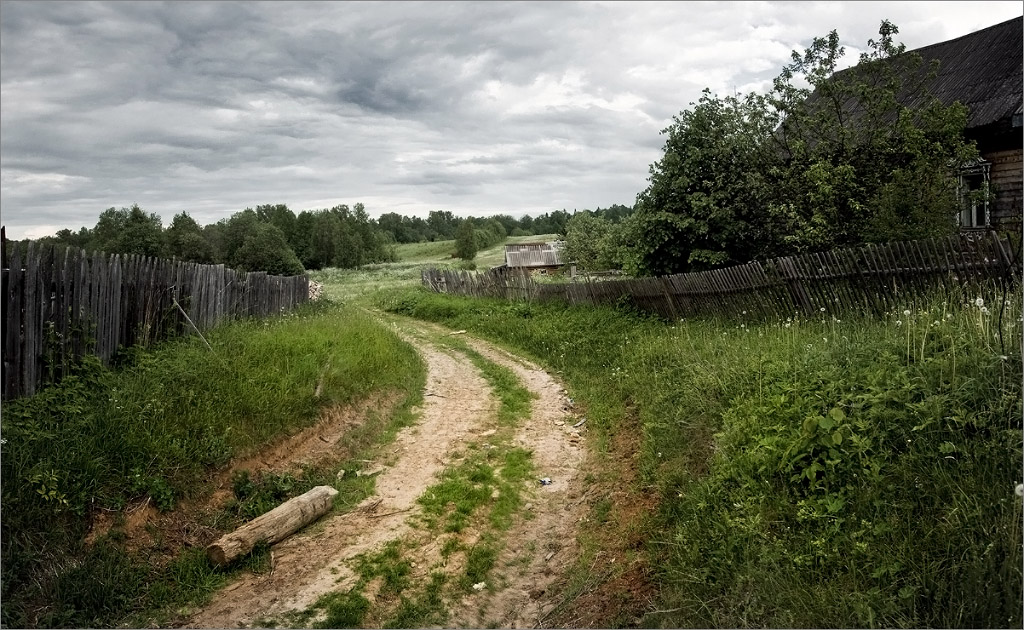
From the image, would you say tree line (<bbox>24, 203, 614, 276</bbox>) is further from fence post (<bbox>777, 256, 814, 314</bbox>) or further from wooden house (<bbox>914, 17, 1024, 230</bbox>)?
wooden house (<bbox>914, 17, 1024, 230</bbox>)

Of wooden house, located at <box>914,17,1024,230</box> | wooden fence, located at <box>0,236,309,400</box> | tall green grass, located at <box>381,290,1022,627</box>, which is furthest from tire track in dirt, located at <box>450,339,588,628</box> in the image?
wooden house, located at <box>914,17,1024,230</box>

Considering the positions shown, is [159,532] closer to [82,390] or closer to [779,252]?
[82,390]

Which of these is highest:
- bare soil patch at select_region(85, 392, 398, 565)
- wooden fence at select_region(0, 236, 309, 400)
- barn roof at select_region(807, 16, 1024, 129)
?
barn roof at select_region(807, 16, 1024, 129)

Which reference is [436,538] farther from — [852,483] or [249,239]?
[249,239]

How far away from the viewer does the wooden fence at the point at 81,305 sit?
6.11 meters

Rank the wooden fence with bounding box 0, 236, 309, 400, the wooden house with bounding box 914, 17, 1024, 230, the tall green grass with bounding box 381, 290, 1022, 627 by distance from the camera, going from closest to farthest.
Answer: the tall green grass with bounding box 381, 290, 1022, 627, the wooden fence with bounding box 0, 236, 309, 400, the wooden house with bounding box 914, 17, 1024, 230

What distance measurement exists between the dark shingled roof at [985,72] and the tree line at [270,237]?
1958 cm

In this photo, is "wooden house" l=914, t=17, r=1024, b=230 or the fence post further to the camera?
"wooden house" l=914, t=17, r=1024, b=230

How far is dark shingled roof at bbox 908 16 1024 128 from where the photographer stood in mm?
15352

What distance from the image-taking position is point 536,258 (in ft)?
150

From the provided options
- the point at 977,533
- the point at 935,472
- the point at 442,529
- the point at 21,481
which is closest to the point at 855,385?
the point at 935,472

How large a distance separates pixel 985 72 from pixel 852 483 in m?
18.3

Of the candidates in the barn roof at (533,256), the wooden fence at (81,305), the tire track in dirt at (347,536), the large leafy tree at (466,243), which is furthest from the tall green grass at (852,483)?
the large leafy tree at (466,243)

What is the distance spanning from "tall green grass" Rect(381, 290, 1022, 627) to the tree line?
7239mm
